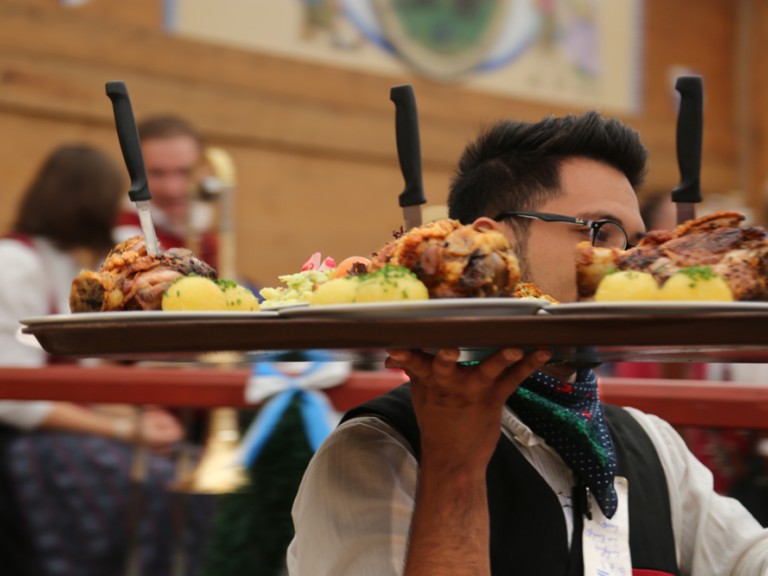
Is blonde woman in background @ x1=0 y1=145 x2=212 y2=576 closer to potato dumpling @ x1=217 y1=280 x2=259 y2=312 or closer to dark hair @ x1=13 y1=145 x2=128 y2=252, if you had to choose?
dark hair @ x1=13 y1=145 x2=128 y2=252

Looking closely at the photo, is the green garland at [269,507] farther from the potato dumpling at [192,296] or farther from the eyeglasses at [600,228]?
the potato dumpling at [192,296]

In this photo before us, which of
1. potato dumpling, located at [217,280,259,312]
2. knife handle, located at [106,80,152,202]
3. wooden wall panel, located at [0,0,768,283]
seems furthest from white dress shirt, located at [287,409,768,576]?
wooden wall panel, located at [0,0,768,283]

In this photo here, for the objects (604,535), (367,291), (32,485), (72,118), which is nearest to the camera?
(367,291)

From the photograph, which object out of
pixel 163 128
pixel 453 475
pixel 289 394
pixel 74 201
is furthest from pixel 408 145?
pixel 163 128

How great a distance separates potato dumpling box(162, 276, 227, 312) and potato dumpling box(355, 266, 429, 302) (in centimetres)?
15

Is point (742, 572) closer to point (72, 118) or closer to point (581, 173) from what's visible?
point (581, 173)

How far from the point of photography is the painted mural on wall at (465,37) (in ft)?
18.0

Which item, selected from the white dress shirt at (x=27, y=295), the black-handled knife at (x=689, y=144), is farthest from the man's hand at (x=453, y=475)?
the white dress shirt at (x=27, y=295)

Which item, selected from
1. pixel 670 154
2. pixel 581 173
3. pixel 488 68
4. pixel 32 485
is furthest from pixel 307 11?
pixel 581 173

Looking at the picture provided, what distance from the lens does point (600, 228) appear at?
1.34 metres

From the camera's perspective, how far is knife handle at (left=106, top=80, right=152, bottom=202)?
1198 mm

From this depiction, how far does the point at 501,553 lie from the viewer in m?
1.27

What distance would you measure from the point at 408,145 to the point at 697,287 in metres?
0.37

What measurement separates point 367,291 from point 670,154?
6.96 metres
